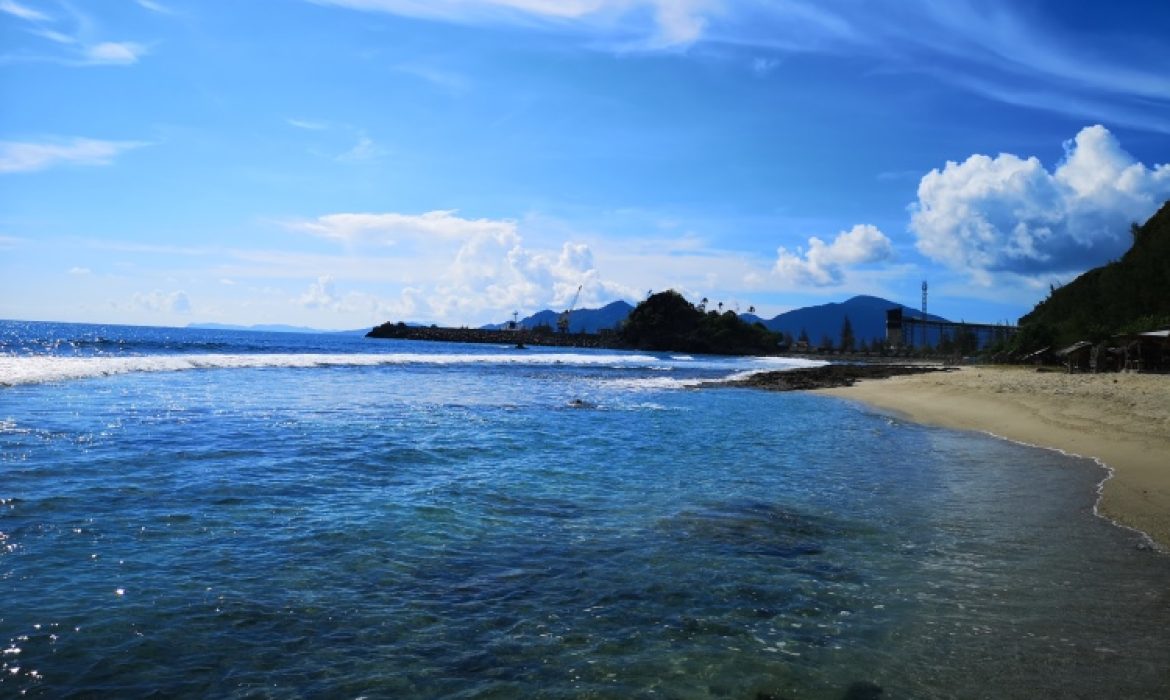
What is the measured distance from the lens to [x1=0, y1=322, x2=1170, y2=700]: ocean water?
514 centimetres

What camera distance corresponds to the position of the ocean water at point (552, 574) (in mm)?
5145

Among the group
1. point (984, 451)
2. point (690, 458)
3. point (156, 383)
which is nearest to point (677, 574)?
point (690, 458)

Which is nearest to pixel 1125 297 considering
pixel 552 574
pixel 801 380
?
pixel 801 380

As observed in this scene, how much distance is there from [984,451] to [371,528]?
15.6 metres

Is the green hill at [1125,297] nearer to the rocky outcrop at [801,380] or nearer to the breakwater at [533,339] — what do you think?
the rocky outcrop at [801,380]

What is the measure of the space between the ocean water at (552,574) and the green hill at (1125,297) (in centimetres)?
4927

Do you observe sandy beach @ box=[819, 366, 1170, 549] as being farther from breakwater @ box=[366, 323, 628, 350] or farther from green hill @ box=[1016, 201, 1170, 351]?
breakwater @ box=[366, 323, 628, 350]

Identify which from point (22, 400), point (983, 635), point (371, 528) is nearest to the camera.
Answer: point (983, 635)

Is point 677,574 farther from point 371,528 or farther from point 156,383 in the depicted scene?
point 156,383

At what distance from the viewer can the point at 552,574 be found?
7.45m

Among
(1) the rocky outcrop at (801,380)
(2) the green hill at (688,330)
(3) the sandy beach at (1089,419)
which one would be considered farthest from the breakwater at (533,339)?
(3) the sandy beach at (1089,419)

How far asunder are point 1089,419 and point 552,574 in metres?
19.6

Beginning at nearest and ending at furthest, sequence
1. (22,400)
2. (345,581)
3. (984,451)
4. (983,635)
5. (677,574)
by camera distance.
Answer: (983,635) < (345,581) < (677,574) < (984,451) < (22,400)

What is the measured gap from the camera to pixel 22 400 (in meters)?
21.7
